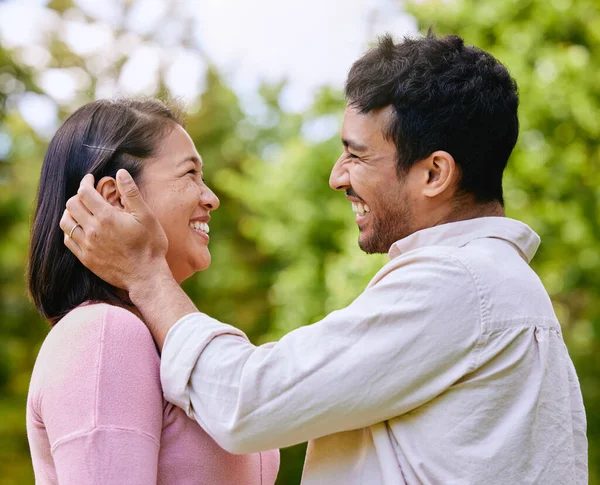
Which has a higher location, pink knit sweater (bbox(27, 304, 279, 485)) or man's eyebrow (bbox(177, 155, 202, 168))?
man's eyebrow (bbox(177, 155, 202, 168))

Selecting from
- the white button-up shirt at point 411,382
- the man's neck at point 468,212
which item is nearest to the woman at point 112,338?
the white button-up shirt at point 411,382

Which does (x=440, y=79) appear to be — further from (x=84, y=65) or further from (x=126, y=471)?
(x=84, y=65)

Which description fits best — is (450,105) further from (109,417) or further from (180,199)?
(109,417)

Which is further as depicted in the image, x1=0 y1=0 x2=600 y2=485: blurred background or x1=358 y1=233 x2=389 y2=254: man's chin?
x1=0 y1=0 x2=600 y2=485: blurred background

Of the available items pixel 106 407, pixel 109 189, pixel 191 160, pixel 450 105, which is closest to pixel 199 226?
pixel 191 160

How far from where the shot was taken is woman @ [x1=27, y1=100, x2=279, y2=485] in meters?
1.83

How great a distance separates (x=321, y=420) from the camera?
1803mm

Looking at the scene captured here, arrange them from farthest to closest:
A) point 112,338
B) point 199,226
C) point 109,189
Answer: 1. point 199,226
2. point 109,189
3. point 112,338

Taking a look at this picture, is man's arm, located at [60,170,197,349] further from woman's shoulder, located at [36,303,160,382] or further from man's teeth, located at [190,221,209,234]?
man's teeth, located at [190,221,209,234]

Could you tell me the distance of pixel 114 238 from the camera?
2045 millimetres

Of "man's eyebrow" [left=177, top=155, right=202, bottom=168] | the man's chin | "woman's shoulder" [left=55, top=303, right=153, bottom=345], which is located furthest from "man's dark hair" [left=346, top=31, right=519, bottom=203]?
"woman's shoulder" [left=55, top=303, right=153, bottom=345]

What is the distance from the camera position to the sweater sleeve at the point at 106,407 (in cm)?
180

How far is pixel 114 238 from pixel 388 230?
830 millimetres

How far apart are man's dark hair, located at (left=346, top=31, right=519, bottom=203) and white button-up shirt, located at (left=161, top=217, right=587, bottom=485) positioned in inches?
15.0
